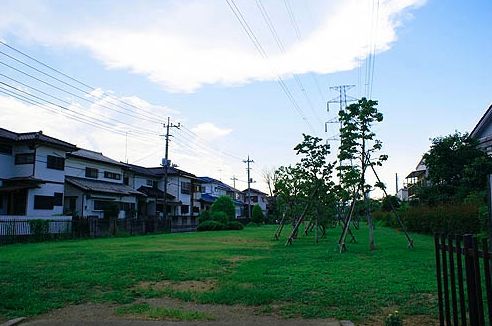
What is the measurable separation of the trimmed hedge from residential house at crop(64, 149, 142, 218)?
25645 mm

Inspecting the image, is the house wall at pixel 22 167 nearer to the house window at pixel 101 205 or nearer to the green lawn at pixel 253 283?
the house window at pixel 101 205

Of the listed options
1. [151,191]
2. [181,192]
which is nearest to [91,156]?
[151,191]

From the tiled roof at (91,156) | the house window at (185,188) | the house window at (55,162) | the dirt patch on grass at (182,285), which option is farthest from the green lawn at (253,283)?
the house window at (185,188)

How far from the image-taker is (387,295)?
26.3 feet

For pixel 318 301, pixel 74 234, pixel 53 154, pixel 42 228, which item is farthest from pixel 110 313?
pixel 53 154

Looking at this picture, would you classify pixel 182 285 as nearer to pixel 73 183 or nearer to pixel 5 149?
pixel 5 149

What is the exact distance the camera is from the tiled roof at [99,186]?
3822 centimetres

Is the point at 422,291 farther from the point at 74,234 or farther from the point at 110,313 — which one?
the point at 74,234

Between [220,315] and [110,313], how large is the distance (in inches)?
68.4

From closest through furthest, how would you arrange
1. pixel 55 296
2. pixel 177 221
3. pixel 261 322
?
pixel 261 322, pixel 55 296, pixel 177 221

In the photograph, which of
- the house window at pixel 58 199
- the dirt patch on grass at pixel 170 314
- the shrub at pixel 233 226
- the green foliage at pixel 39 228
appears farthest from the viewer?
the shrub at pixel 233 226

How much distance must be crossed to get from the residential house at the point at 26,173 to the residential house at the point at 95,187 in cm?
424

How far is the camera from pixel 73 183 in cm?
3806

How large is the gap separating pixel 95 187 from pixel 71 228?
973cm
